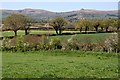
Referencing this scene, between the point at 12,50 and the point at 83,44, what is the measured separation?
6.12 metres

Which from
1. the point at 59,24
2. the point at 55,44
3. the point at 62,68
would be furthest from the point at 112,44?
the point at 59,24

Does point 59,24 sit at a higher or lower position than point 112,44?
higher

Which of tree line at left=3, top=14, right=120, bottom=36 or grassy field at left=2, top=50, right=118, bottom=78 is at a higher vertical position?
tree line at left=3, top=14, right=120, bottom=36

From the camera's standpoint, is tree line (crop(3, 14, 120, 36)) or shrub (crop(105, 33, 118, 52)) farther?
tree line (crop(3, 14, 120, 36))

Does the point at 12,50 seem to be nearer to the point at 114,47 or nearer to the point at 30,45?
the point at 30,45

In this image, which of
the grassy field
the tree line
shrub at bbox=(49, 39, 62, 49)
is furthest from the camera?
the tree line

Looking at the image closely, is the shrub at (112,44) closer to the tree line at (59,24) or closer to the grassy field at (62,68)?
the grassy field at (62,68)

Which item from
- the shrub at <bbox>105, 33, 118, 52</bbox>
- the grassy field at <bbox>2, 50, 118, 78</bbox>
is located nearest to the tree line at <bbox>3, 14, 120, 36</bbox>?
the shrub at <bbox>105, 33, 118, 52</bbox>

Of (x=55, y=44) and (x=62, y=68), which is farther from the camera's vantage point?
(x=55, y=44)

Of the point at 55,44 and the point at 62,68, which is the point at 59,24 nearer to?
the point at 55,44

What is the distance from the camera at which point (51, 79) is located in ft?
27.7

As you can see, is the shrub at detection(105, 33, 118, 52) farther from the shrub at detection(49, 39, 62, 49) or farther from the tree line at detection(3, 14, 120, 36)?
the tree line at detection(3, 14, 120, 36)

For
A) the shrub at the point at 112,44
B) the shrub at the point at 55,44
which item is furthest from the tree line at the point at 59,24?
the shrub at the point at 112,44

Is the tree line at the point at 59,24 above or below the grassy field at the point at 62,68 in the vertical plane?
above
